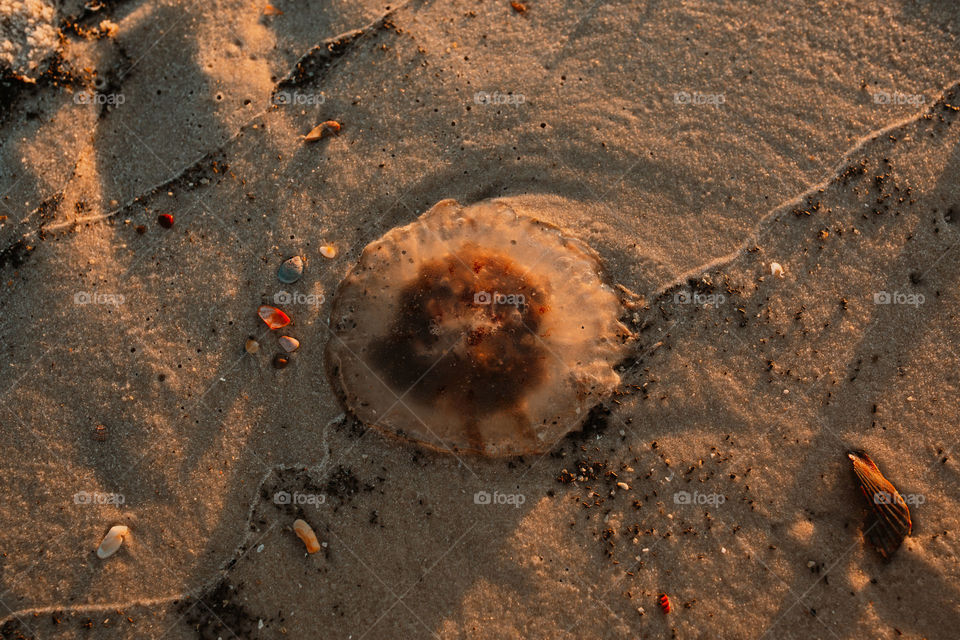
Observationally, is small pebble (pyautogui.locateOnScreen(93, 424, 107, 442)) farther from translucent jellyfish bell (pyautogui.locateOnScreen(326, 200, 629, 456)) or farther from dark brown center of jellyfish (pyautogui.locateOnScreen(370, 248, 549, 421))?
dark brown center of jellyfish (pyautogui.locateOnScreen(370, 248, 549, 421))

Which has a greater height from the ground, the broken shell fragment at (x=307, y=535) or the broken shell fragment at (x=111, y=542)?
the broken shell fragment at (x=307, y=535)

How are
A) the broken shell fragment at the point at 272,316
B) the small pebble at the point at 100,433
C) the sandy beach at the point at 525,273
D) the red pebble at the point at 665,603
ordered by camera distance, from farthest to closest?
the broken shell fragment at the point at 272,316
the small pebble at the point at 100,433
the sandy beach at the point at 525,273
the red pebble at the point at 665,603

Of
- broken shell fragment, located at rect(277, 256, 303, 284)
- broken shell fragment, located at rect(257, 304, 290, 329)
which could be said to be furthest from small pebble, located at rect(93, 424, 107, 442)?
broken shell fragment, located at rect(277, 256, 303, 284)

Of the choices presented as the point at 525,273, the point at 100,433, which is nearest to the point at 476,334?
the point at 525,273

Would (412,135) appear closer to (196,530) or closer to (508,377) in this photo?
(508,377)

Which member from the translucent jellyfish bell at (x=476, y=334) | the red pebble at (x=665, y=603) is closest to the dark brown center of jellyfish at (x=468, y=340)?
the translucent jellyfish bell at (x=476, y=334)

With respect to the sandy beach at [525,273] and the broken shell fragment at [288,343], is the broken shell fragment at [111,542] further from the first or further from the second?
the broken shell fragment at [288,343]
